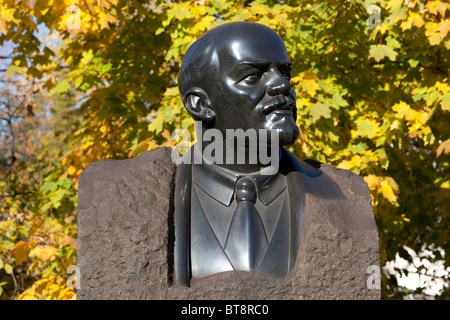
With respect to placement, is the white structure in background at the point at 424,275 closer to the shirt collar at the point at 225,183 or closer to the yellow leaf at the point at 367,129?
the yellow leaf at the point at 367,129

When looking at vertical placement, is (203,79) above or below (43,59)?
below

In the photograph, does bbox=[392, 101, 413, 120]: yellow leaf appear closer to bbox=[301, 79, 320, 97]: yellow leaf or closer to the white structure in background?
bbox=[301, 79, 320, 97]: yellow leaf

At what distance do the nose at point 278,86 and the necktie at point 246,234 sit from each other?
39 cm

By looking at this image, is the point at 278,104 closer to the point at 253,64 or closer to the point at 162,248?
the point at 253,64

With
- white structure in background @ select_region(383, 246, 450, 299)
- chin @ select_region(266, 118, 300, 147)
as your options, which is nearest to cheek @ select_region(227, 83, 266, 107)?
A: chin @ select_region(266, 118, 300, 147)

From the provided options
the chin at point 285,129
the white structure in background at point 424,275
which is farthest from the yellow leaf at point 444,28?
the white structure in background at point 424,275

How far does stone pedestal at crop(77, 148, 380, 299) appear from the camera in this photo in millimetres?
2236

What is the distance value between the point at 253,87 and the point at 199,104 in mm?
251

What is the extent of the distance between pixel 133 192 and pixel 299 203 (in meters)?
0.68

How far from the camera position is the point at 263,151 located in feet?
8.20

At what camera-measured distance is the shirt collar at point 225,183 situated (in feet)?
8.25

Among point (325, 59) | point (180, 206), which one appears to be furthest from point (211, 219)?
point (325, 59)

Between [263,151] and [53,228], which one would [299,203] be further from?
[53,228]

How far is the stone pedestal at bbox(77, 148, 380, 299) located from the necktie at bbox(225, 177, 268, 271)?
0.31 feet
